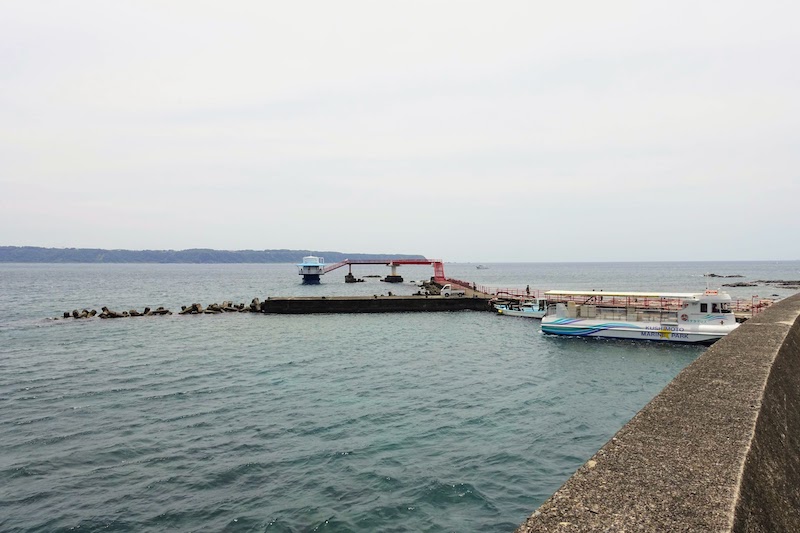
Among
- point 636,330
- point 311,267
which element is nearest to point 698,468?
point 636,330

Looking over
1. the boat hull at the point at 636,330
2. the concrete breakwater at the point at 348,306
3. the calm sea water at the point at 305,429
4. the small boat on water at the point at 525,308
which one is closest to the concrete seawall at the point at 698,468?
the calm sea water at the point at 305,429

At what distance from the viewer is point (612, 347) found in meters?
33.2

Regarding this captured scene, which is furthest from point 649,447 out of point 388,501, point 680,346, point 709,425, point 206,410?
point 680,346

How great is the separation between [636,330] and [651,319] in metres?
2.00

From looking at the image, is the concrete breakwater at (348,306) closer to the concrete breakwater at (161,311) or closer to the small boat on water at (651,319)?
the concrete breakwater at (161,311)

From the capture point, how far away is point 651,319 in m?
35.8

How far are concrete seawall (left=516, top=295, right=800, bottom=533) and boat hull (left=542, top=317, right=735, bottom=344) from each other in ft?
86.1

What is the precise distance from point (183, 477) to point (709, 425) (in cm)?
1253

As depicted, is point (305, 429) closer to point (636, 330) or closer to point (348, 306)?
point (636, 330)

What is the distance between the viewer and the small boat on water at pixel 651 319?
33.2 metres

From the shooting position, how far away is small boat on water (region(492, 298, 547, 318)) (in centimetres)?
4972

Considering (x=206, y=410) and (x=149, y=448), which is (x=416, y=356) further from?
(x=149, y=448)

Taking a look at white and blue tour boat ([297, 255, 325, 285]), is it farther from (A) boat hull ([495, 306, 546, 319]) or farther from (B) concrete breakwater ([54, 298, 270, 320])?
(A) boat hull ([495, 306, 546, 319])

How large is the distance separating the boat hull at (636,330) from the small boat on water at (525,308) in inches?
452
